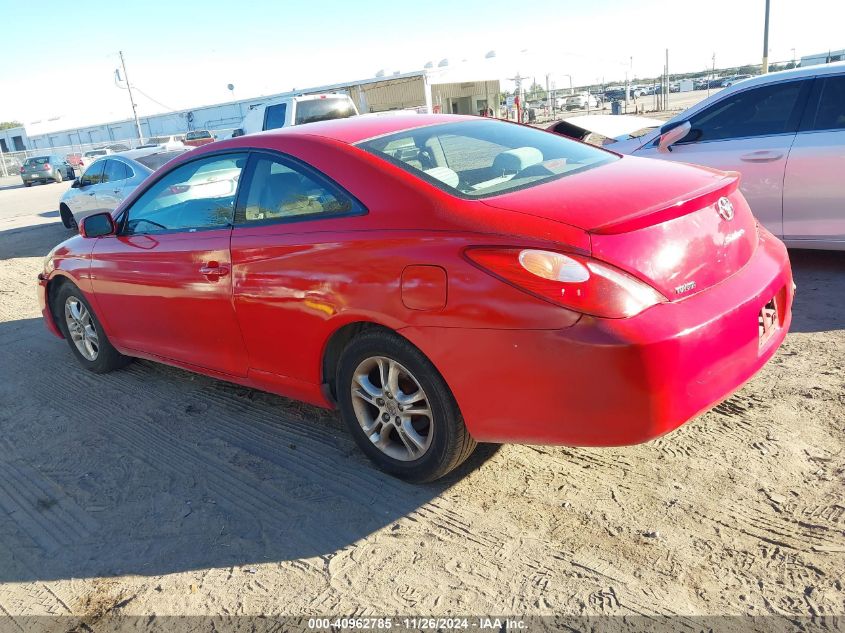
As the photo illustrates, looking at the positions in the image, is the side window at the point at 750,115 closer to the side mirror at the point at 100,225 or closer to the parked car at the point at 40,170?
the side mirror at the point at 100,225

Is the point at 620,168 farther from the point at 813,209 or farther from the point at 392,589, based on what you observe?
the point at 813,209

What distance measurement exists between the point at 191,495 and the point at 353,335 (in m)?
1.10

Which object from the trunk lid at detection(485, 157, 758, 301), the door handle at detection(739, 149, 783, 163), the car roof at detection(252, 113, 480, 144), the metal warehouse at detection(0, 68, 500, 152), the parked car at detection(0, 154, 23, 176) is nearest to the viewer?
the trunk lid at detection(485, 157, 758, 301)

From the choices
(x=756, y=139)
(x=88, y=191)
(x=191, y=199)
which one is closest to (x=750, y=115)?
(x=756, y=139)

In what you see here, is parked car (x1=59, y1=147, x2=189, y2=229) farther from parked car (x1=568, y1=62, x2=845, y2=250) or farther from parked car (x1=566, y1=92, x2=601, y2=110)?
parked car (x1=566, y1=92, x2=601, y2=110)

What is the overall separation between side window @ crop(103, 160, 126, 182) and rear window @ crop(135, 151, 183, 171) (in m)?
0.42

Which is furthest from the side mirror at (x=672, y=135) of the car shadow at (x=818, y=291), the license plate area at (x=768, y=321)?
the license plate area at (x=768, y=321)

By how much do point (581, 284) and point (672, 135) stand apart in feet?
13.2

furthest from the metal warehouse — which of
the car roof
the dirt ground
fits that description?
the dirt ground

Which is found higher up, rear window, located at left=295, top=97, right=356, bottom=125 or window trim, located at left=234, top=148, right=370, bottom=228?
rear window, located at left=295, top=97, right=356, bottom=125

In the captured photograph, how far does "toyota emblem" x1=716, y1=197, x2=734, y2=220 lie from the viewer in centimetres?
276

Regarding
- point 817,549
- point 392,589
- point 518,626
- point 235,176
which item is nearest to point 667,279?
point 817,549

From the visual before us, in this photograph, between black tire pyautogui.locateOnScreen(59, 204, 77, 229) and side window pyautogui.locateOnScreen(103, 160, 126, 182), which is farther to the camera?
black tire pyautogui.locateOnScreen(59, 204, 77, 229)

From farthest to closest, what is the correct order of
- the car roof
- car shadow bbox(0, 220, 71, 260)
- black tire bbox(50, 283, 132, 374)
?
car shadow bbox(0, 220, 71, 260)
black tire bbox(50, 283, 132, 374)
the car roof
